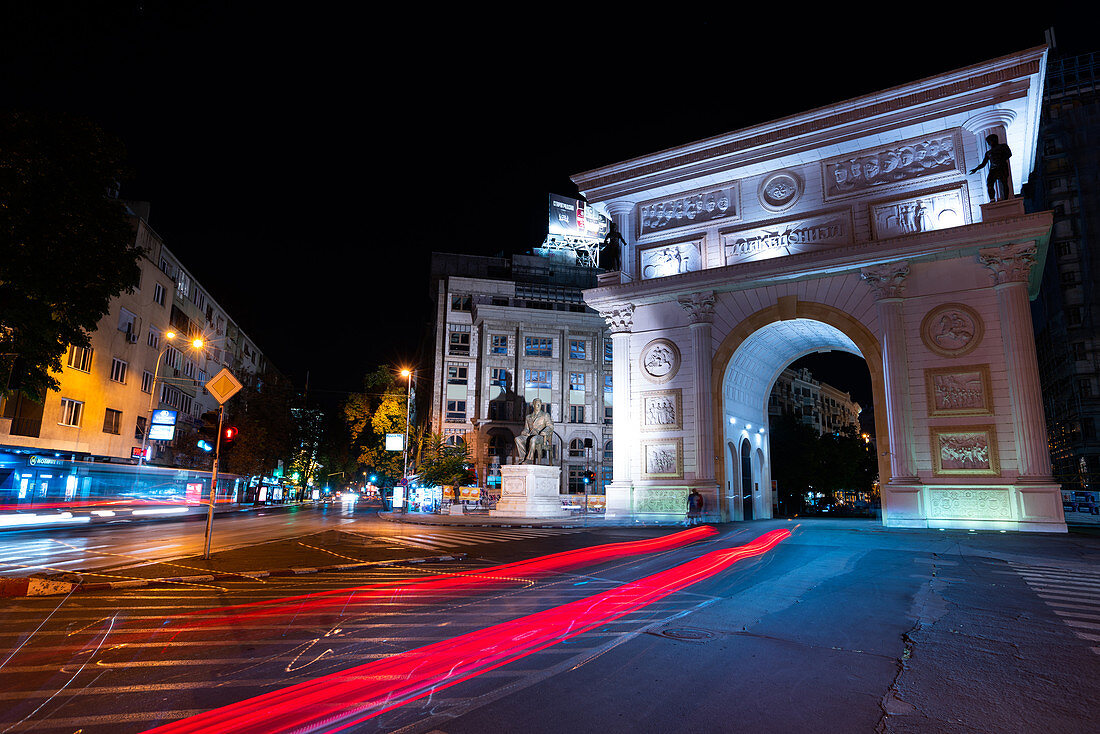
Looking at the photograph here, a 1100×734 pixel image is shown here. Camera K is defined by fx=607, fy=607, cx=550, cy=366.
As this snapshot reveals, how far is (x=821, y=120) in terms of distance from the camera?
2497cm

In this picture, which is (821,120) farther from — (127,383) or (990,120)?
(127,383)

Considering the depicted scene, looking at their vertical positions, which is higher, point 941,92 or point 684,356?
point 941,92

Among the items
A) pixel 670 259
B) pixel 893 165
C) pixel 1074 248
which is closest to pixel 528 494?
pixel 670 259

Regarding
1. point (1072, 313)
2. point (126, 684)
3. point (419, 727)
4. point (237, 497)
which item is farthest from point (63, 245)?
point (1072, 313)

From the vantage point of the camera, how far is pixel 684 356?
27.1 meters

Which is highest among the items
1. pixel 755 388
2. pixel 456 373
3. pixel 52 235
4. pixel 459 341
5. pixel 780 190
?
pixel 459 341

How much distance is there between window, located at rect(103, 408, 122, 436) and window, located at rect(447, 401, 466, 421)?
26.0 metres

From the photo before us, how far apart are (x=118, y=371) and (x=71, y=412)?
15.1 feet

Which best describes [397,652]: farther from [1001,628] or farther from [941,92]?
[941,92]

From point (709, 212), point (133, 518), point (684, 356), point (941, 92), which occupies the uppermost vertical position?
point (941, 92)

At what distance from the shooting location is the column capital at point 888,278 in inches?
904

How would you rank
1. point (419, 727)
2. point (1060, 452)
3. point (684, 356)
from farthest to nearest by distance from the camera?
point (1060, 452)
point (684, 356)
point (419, 727)

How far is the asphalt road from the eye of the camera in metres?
3.85

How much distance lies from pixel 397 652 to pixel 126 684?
1948mm
